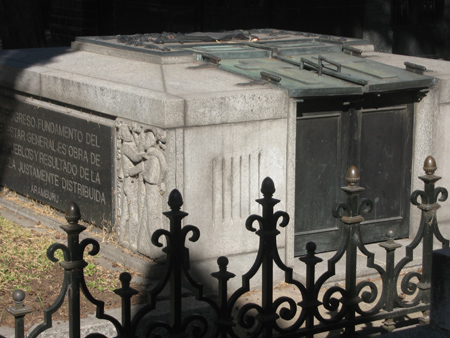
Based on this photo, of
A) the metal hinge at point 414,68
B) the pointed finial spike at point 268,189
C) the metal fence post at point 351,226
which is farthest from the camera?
the metal hinge at point 414,68

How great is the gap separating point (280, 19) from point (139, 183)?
695cm

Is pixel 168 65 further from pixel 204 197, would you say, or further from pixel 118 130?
pixel 204 197

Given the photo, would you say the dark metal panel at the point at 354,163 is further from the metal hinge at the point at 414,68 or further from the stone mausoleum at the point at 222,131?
the metal hinge at the point at 414,68

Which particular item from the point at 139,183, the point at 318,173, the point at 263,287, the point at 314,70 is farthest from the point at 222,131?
the point at 263,287

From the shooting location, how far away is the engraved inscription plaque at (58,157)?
259 inches

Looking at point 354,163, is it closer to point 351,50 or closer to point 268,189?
point 351,50

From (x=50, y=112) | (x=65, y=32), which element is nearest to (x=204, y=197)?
(x=50, y=112)

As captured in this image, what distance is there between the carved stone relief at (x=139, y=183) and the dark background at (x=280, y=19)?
5611mm

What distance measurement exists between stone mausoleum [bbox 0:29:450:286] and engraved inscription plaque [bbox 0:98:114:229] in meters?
0.02

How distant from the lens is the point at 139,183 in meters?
6.11

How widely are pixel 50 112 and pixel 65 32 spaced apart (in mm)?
7295

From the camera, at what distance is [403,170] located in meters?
7.00

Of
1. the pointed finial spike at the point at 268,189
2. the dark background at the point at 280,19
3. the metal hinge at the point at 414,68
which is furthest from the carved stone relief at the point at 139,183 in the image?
the dark background at the point at 280,19

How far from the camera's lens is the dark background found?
11344mm
